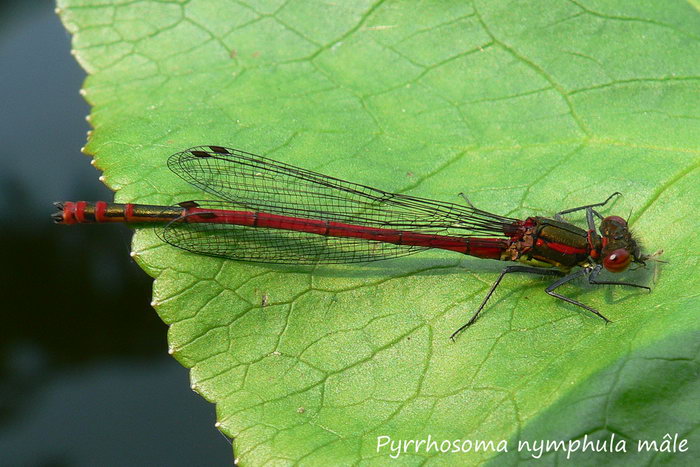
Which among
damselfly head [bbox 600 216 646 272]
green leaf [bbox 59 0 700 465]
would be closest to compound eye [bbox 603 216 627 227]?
damselfly head [bbox 600 216 646 272]

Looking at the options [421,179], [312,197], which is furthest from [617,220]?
[312,197]

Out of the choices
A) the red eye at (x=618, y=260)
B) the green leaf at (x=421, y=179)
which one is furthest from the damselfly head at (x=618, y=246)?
the green leaf at (x=421, y=179)

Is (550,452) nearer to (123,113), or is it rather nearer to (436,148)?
(436,148)

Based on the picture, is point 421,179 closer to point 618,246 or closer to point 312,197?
point 312,197

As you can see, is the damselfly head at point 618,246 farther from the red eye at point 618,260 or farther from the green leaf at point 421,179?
the green leaf at point 421,179

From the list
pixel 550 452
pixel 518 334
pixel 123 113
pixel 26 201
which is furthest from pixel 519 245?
pixel 26 201

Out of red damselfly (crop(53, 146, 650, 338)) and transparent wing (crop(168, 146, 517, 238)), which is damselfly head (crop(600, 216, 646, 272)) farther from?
transparent wing (crop(168, 146, 517, 238))
